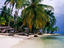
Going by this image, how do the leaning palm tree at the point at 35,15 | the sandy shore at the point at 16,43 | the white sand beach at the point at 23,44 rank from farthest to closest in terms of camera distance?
1. the leaning palm tree at the point at 35,15
2. the white sand beach at the point at 23,44
3. the sandy shore at the point at 16,43

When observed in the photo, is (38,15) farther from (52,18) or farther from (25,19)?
(52,18)

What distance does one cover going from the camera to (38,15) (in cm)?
2600

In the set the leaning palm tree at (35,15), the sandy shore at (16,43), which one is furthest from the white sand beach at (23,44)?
the leaning palm tree at (35,15)

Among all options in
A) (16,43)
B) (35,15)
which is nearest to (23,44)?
(16,43)

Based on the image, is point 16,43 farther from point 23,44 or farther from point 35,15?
point 35,15

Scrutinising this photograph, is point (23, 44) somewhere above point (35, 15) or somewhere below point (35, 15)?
below

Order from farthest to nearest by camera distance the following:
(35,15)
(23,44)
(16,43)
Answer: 1. (35,15)
2. (16,43)
3. (23,44)

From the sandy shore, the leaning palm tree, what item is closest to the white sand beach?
the sandy shore

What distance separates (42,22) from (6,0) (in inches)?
488

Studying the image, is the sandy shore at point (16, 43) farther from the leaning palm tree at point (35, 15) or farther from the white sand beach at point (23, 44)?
the leaning palm tree at point (35, 15)

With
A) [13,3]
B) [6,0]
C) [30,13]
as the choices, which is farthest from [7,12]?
[30,13]

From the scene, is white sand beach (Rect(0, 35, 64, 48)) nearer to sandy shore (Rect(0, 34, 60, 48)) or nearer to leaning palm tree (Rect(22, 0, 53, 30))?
sandy shore (Rect(0, 34, 60, 48))

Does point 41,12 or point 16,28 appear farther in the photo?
point 16,28

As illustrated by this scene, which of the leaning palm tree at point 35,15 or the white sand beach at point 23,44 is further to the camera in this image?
the leaning palm tree at point 35,15
